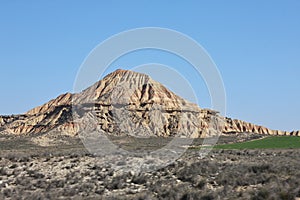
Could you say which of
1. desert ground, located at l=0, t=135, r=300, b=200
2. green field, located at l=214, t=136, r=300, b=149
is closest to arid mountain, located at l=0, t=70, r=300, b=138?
green field, located at l=214, t=136, r=300, b=149

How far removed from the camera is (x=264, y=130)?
18200 cm

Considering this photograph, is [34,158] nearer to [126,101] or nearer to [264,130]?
[126,101]

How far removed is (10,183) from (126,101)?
11865 cm

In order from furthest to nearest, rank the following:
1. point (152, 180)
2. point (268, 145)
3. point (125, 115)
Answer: point (125, 115) < point (268, 145) < point (152, 180)

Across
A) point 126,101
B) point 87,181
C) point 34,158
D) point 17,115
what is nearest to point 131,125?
point 126,101

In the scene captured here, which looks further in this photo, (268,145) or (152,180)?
(268,145)

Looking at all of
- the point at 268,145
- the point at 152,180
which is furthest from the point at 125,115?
the point at 152,180

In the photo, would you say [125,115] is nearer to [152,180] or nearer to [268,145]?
[268,145]

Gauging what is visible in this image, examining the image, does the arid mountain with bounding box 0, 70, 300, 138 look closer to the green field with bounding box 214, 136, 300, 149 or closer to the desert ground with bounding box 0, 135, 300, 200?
the green field with bounding box 214, 136, 300, 149

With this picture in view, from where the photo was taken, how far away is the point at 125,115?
140750mm

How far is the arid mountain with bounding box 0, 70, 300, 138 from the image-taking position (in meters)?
136

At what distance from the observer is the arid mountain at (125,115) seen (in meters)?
136

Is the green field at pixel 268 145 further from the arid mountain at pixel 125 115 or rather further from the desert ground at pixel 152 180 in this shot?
the arid mountain at pixel 125 115

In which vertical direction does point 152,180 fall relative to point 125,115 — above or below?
below
